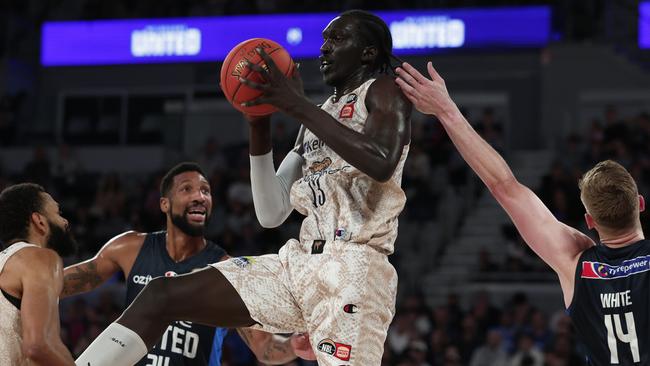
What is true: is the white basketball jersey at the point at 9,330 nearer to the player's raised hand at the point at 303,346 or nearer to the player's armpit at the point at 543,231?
the player's raised hand at the point at 303,346

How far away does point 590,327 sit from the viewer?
11.5 feet

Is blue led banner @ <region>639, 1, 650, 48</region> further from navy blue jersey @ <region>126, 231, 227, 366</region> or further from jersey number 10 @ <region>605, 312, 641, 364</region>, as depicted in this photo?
jersey number 10 @ <region>605, 312, 641, 364</region>

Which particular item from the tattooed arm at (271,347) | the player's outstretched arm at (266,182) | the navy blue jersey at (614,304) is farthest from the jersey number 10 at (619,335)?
the tattooed arm at (271,347)

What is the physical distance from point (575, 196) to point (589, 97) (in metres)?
5.13

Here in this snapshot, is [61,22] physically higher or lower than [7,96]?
higher

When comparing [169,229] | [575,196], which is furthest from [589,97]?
[169,229]

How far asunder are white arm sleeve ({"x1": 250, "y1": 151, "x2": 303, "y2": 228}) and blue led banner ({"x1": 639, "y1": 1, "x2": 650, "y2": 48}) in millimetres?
12135

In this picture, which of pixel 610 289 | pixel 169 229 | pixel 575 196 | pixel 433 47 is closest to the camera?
pixel 610 289

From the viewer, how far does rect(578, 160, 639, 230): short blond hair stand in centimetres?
350

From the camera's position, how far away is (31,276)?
4.17 m

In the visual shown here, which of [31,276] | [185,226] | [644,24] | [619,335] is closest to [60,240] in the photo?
[31,276]

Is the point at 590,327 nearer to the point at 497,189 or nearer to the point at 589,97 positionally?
the point at 497,189

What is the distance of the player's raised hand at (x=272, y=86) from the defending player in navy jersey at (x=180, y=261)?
1962 millimetres

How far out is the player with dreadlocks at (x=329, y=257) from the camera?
3621 mm
